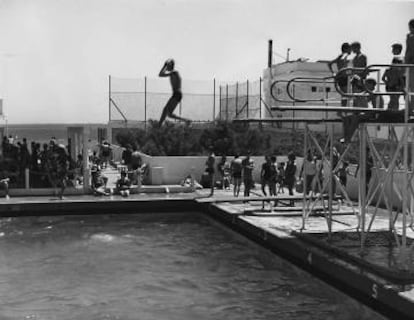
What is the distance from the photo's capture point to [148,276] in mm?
12359

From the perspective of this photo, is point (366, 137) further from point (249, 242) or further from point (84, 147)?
point (84, 147)

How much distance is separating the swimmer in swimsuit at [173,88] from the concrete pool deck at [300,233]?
3.83m

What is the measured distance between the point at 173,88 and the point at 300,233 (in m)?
5.65

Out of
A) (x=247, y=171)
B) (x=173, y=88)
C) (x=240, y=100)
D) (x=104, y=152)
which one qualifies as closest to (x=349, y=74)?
(x=173, y=88)

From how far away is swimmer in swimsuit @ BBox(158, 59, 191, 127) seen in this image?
7980mm

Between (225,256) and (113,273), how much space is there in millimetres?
2706

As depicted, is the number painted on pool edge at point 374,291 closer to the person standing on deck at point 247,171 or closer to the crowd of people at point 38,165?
the person standing on deck at point 247,171

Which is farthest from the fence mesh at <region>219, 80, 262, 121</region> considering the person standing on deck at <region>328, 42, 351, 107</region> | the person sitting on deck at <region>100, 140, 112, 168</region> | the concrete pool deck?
the person standing on deck at <region>328, 42, 351, 107</region>

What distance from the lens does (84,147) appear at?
792 inches

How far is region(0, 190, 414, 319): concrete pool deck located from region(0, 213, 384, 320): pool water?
1.09ft

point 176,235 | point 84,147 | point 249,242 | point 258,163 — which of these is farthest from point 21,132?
point 249,242

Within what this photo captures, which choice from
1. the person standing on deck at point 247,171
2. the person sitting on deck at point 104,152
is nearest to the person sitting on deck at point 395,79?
the person standing on deck at point 247,171

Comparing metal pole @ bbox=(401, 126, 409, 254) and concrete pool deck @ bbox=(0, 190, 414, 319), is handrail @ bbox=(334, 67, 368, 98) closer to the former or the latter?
metal pole @ bbox=(401, 126, 409, 254)

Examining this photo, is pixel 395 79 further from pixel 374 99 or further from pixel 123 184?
pixel 123 184
